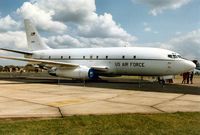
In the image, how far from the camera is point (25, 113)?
9039mm

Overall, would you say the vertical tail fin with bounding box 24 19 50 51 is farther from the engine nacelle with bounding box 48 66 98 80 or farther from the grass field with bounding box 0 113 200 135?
the grass field with bounding box 0 113 200 135

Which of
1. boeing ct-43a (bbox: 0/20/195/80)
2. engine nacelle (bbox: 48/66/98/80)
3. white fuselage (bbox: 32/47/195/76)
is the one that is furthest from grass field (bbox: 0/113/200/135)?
engine nacelle (bbox: 48/66/98/80)

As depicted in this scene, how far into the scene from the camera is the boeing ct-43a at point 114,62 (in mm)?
23172

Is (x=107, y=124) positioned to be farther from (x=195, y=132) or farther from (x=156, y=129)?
(x=195, y=132)

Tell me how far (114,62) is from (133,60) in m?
2.39

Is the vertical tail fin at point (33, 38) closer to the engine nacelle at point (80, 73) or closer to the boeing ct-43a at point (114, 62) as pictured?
the boeing ct-43a at point (114, 62)

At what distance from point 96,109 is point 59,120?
8.09 ft

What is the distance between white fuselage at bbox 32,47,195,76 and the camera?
2294cm

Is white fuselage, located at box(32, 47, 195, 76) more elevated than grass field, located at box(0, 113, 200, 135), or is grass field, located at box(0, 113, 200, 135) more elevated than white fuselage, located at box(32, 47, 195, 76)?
white fuselage, located at box(32, 47, 195, 76)

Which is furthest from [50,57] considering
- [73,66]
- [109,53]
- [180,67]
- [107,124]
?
[107,124]

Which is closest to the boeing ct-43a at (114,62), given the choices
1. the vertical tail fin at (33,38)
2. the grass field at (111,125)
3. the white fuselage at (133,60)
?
the white fuselage at (133,60)

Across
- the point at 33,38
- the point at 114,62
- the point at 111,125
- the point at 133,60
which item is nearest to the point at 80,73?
the point at 114,62

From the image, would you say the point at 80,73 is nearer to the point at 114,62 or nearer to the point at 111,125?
the point at 114,62

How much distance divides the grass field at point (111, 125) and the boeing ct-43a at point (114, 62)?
14863 millimetres
